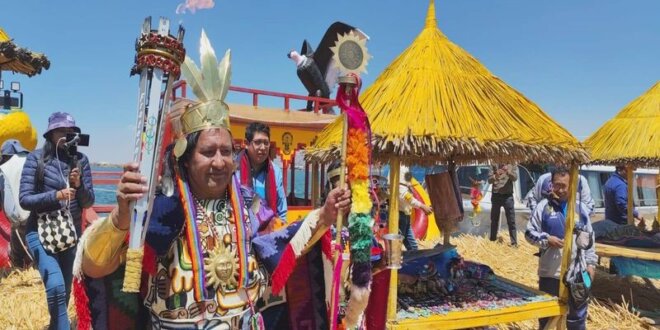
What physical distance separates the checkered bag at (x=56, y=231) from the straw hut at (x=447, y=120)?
220cm

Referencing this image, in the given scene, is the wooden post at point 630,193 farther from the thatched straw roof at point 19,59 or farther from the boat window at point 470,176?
the thatched straw roof at point 19,59

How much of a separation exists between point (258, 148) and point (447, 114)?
5.64 ft

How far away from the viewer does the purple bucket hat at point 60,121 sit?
372cm

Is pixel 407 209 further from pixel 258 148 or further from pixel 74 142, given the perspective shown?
pixel 74 142

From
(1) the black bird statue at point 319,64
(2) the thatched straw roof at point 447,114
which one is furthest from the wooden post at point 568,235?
(1) the black bird statue at point 319,64

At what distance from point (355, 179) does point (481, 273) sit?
3572mm

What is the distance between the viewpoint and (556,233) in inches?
184

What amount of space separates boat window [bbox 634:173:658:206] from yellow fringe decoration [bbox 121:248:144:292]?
A: 17.7 m

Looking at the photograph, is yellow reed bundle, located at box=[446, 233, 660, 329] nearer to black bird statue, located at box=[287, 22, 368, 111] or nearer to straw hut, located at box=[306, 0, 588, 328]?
straw hut, located at box=[306, 0, 588, 328]

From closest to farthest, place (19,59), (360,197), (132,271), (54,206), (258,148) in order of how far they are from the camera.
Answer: (132,271)
(360,197)
(54,206)
(258,148)
(19,59)

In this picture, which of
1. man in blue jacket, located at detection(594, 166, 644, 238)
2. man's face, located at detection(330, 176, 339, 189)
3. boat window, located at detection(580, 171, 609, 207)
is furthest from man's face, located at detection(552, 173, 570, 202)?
boat window, located at detection(580, 171, 609, 207)

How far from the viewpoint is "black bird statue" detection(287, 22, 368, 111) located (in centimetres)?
916

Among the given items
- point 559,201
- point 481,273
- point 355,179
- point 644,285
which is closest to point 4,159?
point 355,179

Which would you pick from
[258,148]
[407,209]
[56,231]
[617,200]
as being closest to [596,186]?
[617,200]
